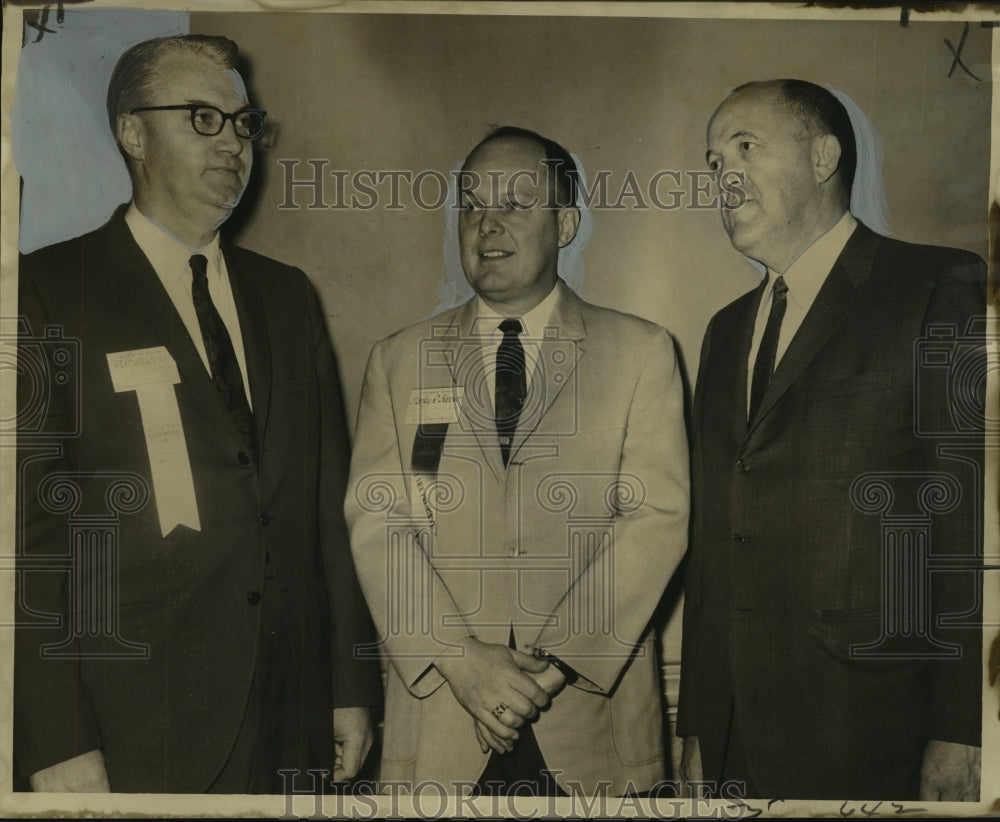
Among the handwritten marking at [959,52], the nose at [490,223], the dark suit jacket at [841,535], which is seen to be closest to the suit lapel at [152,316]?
the nose at [490,223]

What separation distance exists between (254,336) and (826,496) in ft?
5.71

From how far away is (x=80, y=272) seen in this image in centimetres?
343

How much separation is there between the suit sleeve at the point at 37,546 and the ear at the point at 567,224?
1.51 m

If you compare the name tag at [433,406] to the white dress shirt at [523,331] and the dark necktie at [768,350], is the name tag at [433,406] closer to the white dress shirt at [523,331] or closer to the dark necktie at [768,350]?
the white dress shirt at [523,331]

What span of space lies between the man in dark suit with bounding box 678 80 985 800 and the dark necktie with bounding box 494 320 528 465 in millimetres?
535

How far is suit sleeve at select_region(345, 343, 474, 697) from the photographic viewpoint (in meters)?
3.39

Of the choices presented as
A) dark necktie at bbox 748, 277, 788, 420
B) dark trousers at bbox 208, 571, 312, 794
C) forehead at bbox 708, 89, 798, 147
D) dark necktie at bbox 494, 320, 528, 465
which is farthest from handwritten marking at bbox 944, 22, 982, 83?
dark trousers at bbox 208, 571, 312, 794

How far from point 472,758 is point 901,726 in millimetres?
1245

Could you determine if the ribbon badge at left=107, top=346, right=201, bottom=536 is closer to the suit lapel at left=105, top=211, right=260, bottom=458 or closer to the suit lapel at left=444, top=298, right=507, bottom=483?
the suit lapel at left=105, top=211, right=260, bottom=458

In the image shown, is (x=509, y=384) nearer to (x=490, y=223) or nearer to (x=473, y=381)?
(x=473, y=381)

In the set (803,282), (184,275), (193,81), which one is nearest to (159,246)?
(184,275)

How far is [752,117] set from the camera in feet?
11.3

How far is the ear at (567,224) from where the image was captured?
136 inches

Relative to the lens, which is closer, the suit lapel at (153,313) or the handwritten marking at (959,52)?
the suit lapel at (153,313)
